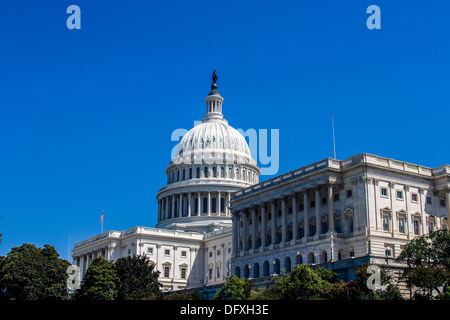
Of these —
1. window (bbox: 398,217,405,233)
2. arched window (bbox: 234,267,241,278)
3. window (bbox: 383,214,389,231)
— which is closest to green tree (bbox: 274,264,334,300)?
Result: window (bbox: 383,214,389,231)

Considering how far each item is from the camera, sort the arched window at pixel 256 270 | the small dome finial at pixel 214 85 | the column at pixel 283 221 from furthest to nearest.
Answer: the small dome finial at pixel 214 85 < the arched window at pixel 256 270 < the column at pixel 283 221

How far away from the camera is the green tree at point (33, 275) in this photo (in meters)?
94.3

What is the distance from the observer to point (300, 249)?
312 feet

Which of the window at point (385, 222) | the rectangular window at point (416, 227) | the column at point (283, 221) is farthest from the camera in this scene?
the column at point (283, 221)

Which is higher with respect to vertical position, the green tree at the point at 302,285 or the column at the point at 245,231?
the column at the point at 245,231

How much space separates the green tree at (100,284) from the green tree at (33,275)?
6.50 metres

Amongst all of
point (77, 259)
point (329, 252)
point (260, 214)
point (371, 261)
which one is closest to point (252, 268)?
point (260, 214)

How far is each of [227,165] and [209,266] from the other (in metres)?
30.2

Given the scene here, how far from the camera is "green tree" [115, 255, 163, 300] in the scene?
90.5m

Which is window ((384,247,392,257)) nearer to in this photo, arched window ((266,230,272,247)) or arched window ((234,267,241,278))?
arched window ((266,230,272,247))

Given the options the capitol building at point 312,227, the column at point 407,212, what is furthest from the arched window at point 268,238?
the column at point 407,212

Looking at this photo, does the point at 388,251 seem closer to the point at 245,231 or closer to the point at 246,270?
the point at 246,270

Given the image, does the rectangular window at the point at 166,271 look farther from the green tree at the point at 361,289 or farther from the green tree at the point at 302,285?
the green tree at the point at 361,289

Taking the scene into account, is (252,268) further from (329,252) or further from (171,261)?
(171,261)
